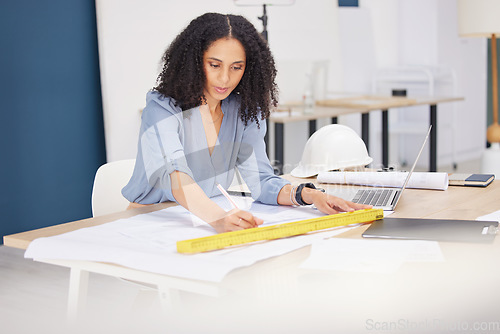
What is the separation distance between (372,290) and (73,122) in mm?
2856

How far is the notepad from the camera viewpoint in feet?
6.11

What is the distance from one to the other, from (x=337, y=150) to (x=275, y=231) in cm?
71

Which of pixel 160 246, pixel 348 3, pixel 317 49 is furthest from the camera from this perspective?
pixel 348 3

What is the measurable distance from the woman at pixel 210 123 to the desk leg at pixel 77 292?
0.28 meters

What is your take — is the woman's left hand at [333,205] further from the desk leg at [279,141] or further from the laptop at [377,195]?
the desk leg at [279,141]

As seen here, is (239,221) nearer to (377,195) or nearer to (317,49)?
(377,195)

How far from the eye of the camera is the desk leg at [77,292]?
4.59ft

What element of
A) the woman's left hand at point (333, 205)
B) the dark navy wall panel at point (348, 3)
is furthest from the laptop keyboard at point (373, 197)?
the dark navy wall panel at point (348, 3)

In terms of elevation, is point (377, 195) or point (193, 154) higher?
point (193, 154)

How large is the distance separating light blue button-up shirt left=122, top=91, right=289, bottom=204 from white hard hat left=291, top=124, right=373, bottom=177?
0.66 feet

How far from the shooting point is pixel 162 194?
175cm

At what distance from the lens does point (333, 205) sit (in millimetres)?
1535

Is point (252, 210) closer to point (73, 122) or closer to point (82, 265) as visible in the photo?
point (82, 265)

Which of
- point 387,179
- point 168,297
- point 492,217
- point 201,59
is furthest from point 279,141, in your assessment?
point 168,297
